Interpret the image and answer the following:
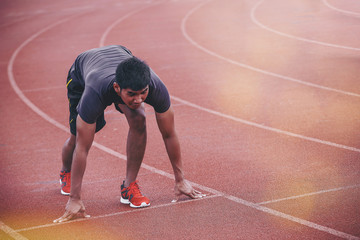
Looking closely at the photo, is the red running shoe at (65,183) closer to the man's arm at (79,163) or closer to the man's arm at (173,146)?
the man's arm at (79,163)

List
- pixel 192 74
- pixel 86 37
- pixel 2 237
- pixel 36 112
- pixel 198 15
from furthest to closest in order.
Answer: pixel 198 15 → pixel 86 37 → pixel 192 74 → pixel 36 112 → pixel 2 237

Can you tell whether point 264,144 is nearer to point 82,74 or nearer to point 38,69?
point 82,74

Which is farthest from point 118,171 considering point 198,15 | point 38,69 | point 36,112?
point 198,15

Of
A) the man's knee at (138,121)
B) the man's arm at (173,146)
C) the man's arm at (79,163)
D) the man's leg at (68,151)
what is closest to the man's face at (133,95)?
the man's arm at (79,163)

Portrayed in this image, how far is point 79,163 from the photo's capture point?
4.49 metres

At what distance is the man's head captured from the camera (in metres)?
4.07

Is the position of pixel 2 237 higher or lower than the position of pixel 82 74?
lower

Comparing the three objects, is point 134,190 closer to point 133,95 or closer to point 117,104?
point 117,104

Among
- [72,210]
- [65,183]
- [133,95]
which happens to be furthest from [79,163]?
[65,183]

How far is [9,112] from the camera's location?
8.78 m

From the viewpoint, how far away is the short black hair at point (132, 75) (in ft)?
13.3

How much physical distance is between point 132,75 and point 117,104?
2.71ft

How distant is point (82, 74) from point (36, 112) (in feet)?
13.4

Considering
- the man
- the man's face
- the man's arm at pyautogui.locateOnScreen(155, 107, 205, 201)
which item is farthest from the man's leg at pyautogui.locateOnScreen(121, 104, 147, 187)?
the man's face
